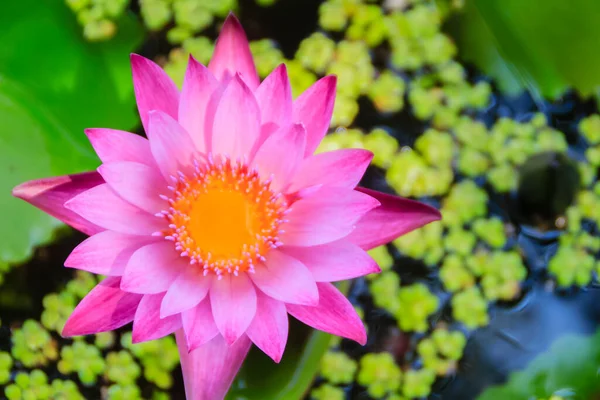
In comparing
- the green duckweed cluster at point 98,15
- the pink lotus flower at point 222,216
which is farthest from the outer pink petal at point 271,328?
the green duckweed cluster at point 98,15

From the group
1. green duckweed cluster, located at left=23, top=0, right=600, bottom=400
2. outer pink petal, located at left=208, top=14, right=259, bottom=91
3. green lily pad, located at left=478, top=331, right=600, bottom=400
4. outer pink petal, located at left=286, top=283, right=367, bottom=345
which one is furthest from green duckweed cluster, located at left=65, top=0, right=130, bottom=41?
green lily pad, located at left=478, top=331, right=600, bottom=400

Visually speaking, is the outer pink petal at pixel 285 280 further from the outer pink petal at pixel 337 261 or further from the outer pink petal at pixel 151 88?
the outer pink petal at pixel 151 88

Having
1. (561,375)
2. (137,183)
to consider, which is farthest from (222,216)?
(561,375)

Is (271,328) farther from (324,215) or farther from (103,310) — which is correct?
(103,310)

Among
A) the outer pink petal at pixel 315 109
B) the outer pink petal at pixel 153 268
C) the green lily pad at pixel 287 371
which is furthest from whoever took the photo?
the green lily pad at pixel 287 371

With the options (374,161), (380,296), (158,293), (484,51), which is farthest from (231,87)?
(484,51)
